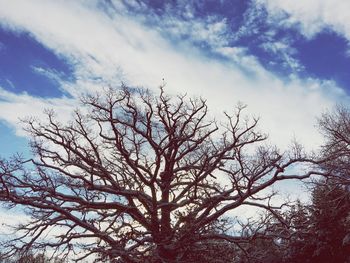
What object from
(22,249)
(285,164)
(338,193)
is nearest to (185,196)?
(285,164)

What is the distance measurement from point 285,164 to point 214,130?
15.9 feet

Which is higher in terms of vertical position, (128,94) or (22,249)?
(128,94)

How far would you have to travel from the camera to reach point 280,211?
18.5m

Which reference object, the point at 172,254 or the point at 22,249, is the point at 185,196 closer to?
the point at 172,254

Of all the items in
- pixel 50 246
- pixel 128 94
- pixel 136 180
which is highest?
pixel 128 94

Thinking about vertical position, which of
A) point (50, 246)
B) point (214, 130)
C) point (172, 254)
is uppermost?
point (214, 130)

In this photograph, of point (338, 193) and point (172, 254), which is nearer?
point (172, 254)

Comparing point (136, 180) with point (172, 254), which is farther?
point (136, 180)

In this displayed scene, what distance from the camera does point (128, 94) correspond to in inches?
722

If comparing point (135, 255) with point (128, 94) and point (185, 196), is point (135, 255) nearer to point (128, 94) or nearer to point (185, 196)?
point (185, 196)

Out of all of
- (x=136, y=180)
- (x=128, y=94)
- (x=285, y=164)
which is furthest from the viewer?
(x=136, y=180)

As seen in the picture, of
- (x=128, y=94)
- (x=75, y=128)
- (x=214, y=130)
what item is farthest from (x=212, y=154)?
(x=75, y=128)

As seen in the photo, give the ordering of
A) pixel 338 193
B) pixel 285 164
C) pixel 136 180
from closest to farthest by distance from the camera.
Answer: pixel 285 164
pixel 136 180
pixel 338 193

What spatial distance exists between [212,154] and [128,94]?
5.54 meters
